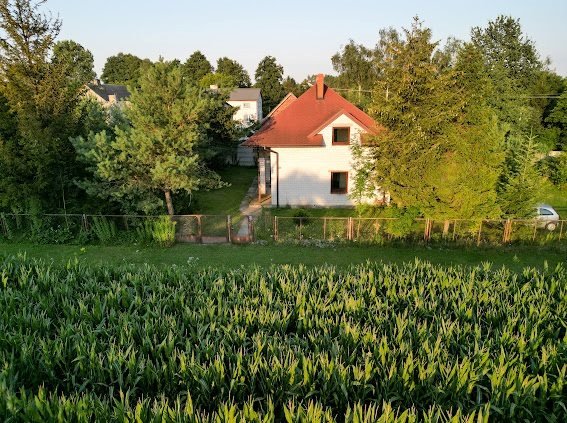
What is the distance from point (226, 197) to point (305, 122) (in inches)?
235

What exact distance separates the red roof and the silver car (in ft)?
25.5

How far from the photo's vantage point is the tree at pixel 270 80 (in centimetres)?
6962

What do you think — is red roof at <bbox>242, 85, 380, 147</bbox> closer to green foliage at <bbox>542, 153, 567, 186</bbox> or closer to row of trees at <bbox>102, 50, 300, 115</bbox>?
green foliage at <bbox>542, 153, 567, 186</bbox>

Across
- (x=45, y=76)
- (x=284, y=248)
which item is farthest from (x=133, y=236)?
(x=45, y=76)

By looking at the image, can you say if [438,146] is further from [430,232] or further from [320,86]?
[320,86]

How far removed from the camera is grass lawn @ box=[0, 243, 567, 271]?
12469 mm

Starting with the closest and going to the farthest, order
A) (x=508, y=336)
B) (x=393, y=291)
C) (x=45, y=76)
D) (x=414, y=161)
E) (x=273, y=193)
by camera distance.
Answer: (x=508, y=336), (x=393, y=291), (x=414, y=161), (x=45, y=76), (x=273, y=193)

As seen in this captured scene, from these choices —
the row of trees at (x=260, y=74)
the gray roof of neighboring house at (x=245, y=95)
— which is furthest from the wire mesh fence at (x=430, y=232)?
the row of trees at (x=260, y=74)

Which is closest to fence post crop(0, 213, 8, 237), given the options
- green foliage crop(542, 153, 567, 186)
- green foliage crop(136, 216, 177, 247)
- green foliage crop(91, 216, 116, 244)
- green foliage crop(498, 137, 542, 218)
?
green foliage crop(91, 216, 116, 244)

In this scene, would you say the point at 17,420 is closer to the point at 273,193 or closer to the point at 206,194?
the point at 273,193

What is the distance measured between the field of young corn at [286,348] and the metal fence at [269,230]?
5069mm

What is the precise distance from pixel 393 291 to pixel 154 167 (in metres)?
10.0

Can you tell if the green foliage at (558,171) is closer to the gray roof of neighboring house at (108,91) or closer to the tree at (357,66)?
the tree at (357,66)

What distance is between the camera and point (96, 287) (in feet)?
26.7
